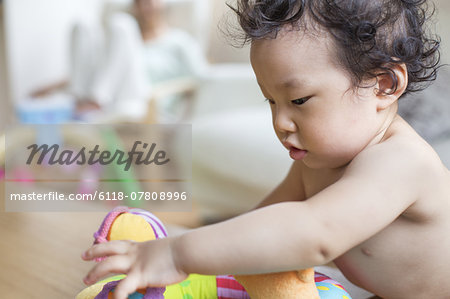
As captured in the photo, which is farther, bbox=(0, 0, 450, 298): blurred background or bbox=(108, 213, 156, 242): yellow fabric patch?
bbox=(0, 0, 450, 298): blurred background

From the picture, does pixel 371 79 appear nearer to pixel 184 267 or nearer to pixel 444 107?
Answer: pixel 184 267

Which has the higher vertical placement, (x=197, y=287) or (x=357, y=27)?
(x=357, y=27)

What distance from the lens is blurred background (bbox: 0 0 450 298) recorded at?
989 millimetres

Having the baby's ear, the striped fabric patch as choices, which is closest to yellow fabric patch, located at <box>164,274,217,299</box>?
the striped fabric patch

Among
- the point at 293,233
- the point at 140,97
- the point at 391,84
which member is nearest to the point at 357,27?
the point at 391,84

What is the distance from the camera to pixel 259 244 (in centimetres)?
50

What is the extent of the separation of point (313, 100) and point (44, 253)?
58 centimetres

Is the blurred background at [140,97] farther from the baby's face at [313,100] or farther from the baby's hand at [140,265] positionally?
the baby's hand at [140,265]

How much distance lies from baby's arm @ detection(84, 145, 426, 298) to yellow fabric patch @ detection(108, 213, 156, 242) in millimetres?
104

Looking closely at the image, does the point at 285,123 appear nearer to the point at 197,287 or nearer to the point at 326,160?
the point at 326,160

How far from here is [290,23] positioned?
582 mm

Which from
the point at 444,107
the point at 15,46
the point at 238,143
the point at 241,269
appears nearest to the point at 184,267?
the point at 241,269

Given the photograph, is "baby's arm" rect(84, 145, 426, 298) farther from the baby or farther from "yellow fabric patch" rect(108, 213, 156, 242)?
"yellow fabric patch" rect(108, 213, 156, 242)

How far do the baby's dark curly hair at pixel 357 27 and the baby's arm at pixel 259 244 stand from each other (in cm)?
15
